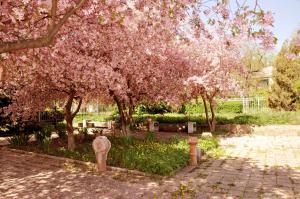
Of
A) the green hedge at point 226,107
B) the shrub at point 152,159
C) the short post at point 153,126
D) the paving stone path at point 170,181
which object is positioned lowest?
the paving stone path at point 170,181

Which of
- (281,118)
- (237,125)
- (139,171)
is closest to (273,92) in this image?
(281,118)

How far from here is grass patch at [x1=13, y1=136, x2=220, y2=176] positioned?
11.3 metres

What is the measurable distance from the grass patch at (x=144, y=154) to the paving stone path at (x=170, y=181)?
1.72 ft

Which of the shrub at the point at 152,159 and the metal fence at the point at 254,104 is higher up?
the metal fence at the point at 254,104

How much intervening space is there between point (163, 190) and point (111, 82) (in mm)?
5427

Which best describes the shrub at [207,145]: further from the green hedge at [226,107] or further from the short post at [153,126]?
the green hedge at [226,107]

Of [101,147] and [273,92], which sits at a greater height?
[273,92]

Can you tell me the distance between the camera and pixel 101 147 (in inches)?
453

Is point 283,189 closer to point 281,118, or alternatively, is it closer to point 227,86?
point 227,86

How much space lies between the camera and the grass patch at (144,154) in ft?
36.9

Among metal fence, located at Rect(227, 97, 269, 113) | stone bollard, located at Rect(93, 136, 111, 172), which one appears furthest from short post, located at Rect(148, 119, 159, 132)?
stone bollard, located at Rect(93, 136, 111, 172)

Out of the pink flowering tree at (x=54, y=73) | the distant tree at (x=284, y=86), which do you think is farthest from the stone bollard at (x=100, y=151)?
the distant tree at (x=284, y=86)

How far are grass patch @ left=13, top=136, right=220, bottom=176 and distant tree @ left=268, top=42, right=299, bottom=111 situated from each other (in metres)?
14.6

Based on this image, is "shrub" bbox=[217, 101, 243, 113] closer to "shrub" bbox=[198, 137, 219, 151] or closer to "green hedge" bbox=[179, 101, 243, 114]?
"green hedge" bbox=[179, 101, 243, 114]
